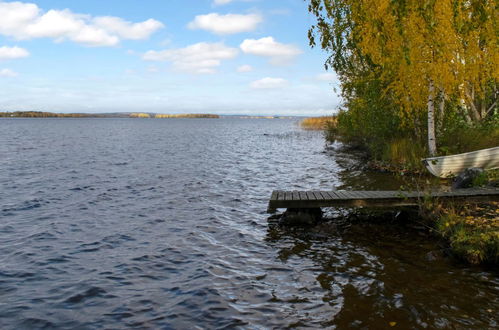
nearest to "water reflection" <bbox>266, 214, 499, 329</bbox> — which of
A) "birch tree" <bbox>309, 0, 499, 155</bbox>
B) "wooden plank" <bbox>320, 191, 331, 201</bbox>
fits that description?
"wooden plank" <bbox>320, 191, 331, 201</bbox>

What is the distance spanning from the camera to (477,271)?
335 inches

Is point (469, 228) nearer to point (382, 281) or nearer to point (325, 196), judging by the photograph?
point (382, 281)

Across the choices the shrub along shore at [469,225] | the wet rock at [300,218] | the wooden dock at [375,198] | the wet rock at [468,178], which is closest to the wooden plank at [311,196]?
the wooden dock at [375,198]

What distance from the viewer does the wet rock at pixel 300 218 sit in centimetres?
1252

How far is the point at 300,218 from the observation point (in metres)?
12.5

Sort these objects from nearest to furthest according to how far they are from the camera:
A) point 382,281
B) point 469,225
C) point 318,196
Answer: point 382,281 < point 469,225 < point 318,196

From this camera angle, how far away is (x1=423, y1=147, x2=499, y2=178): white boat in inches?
663

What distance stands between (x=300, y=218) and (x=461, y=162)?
9.47 metres

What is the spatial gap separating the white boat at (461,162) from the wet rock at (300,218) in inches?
309

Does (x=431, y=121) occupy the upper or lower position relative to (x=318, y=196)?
upper

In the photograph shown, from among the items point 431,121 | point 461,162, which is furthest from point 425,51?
point 461,162

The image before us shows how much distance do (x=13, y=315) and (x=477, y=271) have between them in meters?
9.44

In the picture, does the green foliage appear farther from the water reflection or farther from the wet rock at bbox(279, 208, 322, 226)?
the wet rock at bbox(279, 208, 322, 226)

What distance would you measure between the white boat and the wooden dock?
514cm
